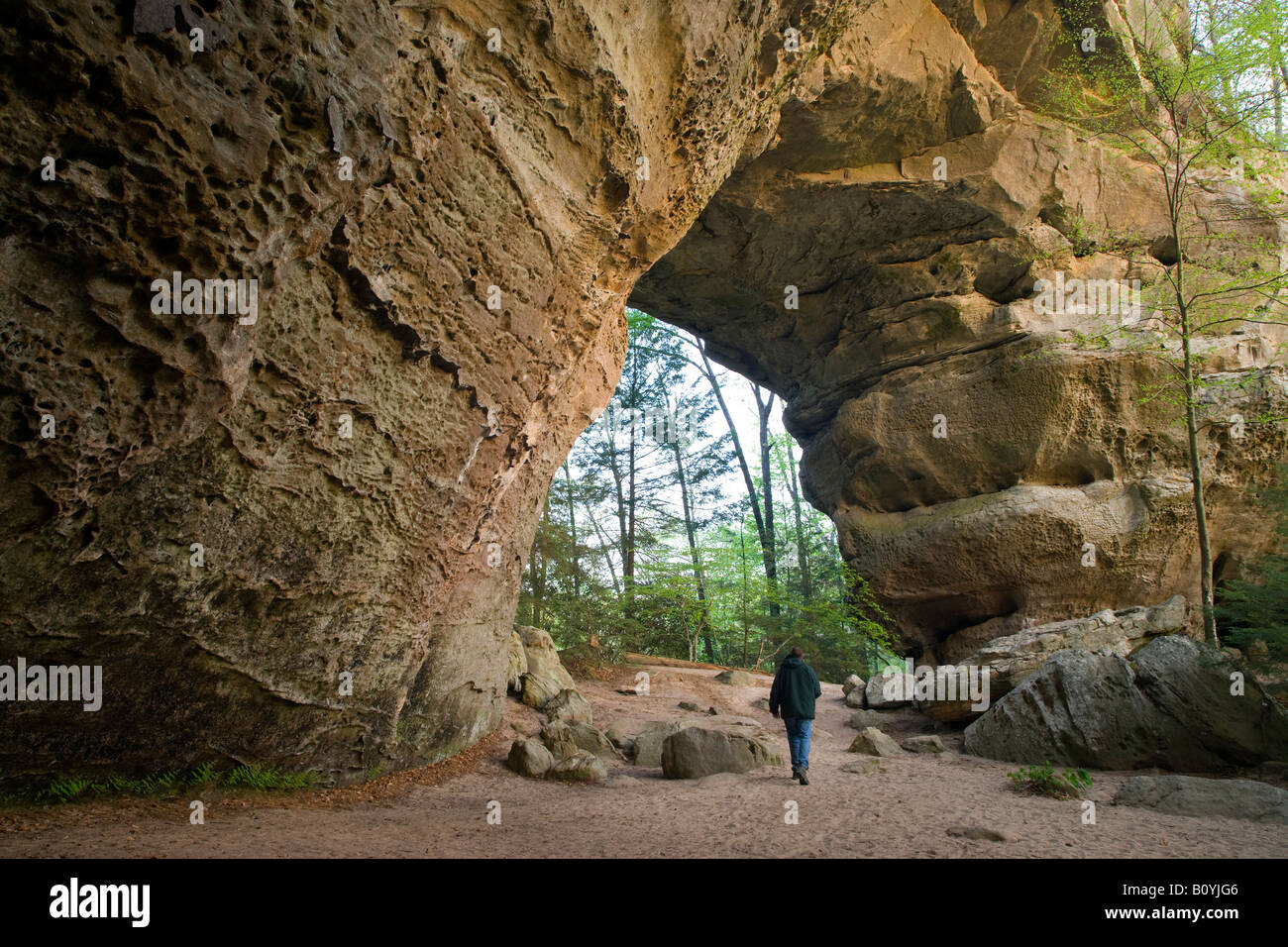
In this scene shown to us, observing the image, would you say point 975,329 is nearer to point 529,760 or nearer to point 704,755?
point 704,755

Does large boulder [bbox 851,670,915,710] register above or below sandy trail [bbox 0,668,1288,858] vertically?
below

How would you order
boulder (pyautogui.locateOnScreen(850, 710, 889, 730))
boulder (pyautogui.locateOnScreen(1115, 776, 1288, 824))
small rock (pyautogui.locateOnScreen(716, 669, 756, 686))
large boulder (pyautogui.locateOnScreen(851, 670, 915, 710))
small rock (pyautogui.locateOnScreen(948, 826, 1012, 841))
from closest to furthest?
small rock (pyautogui.locateOnScreen(948, 826, 1012, 841)) → boulder (pyautogui.locateOnScreen(1115, 776, 1288, 824)) → boulder (pyautogui.locateOnScreen(850, 710, 889, 730)) → large boulder (pyautogui.locateOnScreen(851, 670, 915, 710)) → small rock (pyautogui.locateOnScreen(716, 669, 756, 686))

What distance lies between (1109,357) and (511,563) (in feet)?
38.9

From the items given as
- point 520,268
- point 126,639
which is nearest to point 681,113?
point 520,268

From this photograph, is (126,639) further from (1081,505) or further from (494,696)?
(1081,505)

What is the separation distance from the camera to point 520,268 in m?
6.28

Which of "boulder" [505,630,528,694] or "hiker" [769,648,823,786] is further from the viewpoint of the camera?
"boulder" [505,630,528,694]

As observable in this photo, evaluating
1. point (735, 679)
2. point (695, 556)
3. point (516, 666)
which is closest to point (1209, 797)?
point (516, 666)

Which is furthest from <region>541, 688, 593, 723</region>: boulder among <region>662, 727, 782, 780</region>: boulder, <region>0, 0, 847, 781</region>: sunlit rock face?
<region>662, 727, 782, 780</region>: boulder

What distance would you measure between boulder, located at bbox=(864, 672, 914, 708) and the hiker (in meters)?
5.72

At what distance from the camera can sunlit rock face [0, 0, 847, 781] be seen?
11.2 feet

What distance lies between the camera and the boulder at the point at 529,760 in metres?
7.30

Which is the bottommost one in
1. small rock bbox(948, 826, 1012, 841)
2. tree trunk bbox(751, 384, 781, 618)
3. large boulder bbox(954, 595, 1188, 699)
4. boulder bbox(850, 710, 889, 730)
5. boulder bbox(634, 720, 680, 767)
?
boulder bbox(850, 710, 889, 730)

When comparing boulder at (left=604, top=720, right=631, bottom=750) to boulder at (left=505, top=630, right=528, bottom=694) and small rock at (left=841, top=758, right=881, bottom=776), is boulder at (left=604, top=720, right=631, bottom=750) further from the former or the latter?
small rock at (left=841, top=758, right=881, bottom=776)
